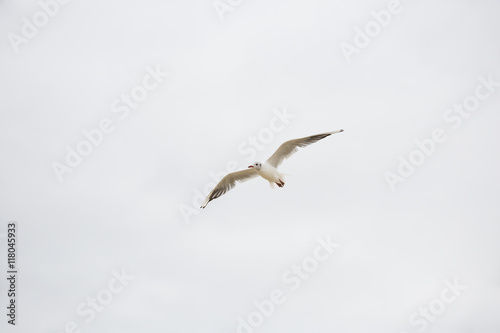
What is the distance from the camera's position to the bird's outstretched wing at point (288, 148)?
25.3 meters

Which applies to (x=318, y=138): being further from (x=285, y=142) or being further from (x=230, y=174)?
(x=230, y=174)

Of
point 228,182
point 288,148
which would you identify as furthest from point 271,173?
point 228,182

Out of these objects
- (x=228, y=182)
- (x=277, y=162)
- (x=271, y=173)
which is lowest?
(x=271, y=173)

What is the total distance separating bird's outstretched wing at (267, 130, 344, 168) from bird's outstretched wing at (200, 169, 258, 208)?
0.88 m

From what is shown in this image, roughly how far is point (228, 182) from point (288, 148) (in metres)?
2.05

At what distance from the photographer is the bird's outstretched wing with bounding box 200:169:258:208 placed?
2647 centimetres

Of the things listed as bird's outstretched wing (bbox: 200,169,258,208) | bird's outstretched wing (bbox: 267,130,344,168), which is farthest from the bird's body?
bird's outstretched wing (bbox: 200,169,258,208)

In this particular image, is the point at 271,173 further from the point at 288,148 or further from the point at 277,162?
the point at 288,148

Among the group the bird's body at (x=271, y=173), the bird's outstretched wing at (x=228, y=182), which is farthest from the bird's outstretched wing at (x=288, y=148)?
the bird's outstretched wing at (x=228, y=182)

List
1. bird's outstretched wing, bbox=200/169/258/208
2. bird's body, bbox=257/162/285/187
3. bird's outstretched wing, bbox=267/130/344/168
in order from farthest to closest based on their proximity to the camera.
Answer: bird's outstretched wing, bbox=200/169/258/208, bird's body, bbox=257/162/285/187, bird's outstretched wing, bbox=267/130/344/168

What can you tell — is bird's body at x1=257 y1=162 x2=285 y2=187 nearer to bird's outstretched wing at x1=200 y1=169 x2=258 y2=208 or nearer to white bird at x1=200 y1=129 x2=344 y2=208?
white bird at x1=200 y1=129 x2=344 y2=208

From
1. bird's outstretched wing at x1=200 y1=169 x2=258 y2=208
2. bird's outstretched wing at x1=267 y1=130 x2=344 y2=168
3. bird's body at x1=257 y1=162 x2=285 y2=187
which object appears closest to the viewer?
bird's outstretched wing at x1=267 y1=130 x2=344 y2=168

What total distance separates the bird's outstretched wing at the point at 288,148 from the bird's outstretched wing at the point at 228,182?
0.88 meters

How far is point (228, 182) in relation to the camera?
26656 mm
